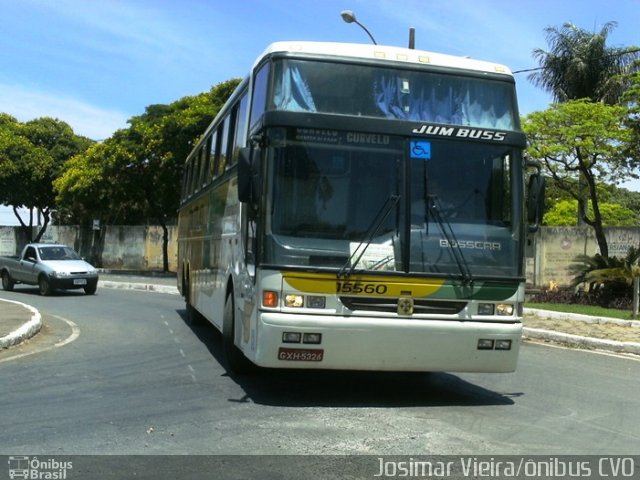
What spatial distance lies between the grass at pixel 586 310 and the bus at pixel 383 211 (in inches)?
358

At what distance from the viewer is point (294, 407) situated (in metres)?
6.82

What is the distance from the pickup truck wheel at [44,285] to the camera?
20.6 meters

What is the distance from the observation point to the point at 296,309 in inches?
260

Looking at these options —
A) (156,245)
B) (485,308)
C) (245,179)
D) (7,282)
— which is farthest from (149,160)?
(485,308)

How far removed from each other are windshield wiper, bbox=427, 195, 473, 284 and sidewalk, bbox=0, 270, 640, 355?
615cm

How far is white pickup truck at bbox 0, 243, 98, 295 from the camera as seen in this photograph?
67.6 ft

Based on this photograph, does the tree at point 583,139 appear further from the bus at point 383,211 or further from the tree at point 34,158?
the tree at point 34,158

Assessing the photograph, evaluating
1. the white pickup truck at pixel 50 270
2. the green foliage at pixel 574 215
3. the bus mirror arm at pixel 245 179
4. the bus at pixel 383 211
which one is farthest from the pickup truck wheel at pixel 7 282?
the green foliage at pixel 574 215

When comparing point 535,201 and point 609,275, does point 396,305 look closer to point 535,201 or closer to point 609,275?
point 535,201

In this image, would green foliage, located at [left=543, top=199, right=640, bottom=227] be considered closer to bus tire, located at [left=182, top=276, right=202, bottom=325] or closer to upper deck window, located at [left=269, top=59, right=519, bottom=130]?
bus tire, located at [left=182, top=276, right=202, bottom=325]

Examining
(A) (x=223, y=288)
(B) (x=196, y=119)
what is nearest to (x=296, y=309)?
(A) (x=223, y=288)

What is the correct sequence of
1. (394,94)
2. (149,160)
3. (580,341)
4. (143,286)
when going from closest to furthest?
(394,94) → (580,341) → (143,286) → (149,160)

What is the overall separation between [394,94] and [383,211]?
1.27 meters

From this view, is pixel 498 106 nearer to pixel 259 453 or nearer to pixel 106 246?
pixel 259 453
